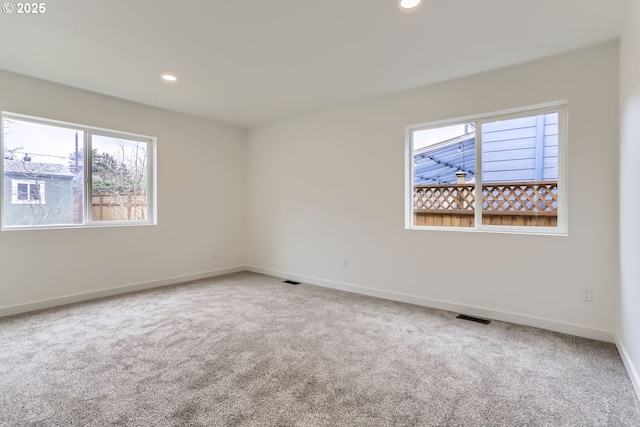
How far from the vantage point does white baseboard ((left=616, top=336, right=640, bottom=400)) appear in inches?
71.9

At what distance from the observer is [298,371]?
2.08 metres

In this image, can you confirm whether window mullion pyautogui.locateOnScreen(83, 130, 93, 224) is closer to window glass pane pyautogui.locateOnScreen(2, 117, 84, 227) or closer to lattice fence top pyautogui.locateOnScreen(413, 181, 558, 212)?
window glass pane pyautogui.locateOnScreen(2, 117, 84, 227)

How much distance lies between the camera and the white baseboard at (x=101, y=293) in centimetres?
322

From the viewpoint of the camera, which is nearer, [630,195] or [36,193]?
[630,195]

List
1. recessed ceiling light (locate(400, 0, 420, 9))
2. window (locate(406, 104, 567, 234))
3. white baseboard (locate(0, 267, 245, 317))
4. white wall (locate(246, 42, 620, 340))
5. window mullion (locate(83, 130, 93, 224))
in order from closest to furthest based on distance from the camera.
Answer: recessed ceiling light (locate(400, 0, 420, 9)), white wall (locate(246, 42, 620, 340)), window (locate(406, 104, 567, 234)), white baseboard (locate(0, 267, 245, 317)), window mullion (locate(83, 130, 93, 224))

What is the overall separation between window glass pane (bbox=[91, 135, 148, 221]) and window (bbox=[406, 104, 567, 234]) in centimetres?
350

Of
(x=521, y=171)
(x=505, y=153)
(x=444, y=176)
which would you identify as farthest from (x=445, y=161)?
(x=521, y=171)

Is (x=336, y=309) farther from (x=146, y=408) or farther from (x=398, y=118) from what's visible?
(x=398, y=118)

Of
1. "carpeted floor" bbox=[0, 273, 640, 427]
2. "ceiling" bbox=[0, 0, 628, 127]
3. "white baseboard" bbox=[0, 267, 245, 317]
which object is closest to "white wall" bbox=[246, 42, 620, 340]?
"ceiling" bbox=[0, 0, 628, 127]

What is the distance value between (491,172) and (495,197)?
0.26 m

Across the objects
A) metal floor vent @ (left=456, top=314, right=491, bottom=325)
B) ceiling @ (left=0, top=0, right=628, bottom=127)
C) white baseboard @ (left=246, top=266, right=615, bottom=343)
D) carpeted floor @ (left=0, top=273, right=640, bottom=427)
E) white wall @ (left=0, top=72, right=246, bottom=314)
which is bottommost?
carpeted floor @ (left=0, top=273, right=640, bottom=427)

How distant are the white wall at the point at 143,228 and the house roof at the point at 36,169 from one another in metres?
0.52

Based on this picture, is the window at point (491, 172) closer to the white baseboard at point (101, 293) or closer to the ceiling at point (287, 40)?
the ceiling at point (287, 40)

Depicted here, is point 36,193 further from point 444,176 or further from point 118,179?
point 444,176
